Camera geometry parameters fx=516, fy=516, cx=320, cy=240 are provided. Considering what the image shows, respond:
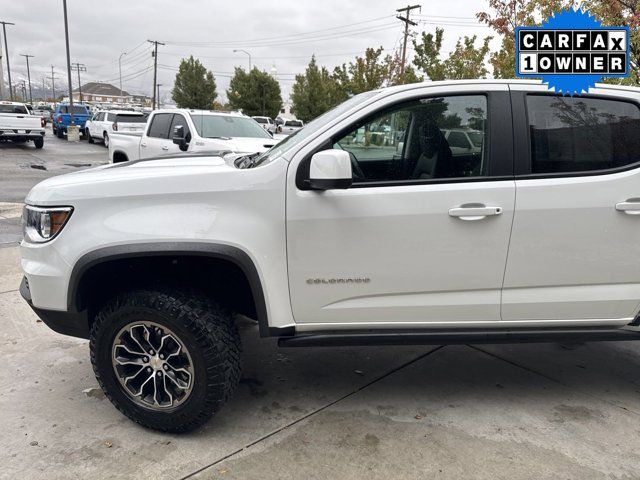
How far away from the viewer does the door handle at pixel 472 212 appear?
8.86ft

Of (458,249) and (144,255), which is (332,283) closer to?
(458,249)

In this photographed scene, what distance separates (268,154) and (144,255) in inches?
37.4

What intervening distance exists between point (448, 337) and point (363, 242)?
0.75 metres

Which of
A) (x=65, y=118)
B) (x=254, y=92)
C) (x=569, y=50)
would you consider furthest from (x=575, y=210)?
(x=254, y=92)

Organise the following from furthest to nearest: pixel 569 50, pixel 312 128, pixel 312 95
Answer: pixel 312 95 → pixel 569 50 → pixel 312 128

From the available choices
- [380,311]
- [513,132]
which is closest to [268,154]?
[380,311]

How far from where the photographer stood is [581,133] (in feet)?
9.41

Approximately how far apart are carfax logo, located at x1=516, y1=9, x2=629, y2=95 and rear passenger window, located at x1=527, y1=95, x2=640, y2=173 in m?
1.27

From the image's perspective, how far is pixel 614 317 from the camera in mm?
2965

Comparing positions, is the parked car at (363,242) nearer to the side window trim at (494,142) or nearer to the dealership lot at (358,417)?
the side window trim at (494,142)

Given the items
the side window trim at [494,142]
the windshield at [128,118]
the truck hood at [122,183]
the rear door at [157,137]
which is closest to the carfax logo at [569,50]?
the side window trim at [494,142]

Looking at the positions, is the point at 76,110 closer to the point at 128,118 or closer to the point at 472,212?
the point at 128,118

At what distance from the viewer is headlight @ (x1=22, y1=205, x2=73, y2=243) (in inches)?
108

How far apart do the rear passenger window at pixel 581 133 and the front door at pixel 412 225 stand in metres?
0.19
